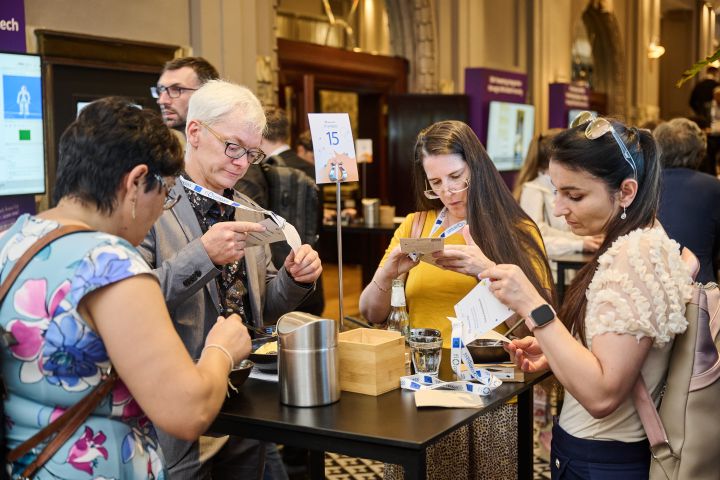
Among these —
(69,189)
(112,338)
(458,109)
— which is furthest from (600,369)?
(458,109)

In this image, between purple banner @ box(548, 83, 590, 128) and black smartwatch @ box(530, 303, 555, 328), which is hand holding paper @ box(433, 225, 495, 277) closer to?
black smartwatch @ box(530, 303, 555, 328)

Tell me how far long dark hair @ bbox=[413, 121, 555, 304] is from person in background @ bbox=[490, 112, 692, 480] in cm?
54

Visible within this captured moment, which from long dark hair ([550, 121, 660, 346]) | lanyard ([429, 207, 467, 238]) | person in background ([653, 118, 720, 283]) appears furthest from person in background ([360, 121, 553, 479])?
person in background ([653, 118, 720, 283])

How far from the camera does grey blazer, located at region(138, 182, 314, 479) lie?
2.07 meters

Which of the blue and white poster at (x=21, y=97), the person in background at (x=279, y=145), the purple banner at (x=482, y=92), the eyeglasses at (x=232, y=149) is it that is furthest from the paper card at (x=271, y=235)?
the purple banner at (x=482, y=92)

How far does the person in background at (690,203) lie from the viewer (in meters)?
4.25

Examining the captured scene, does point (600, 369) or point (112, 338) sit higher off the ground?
point (112, 338)

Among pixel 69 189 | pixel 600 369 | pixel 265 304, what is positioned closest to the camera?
pixel 69 189

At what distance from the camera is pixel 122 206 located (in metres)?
1.52

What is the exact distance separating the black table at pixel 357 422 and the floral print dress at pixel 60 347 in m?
0.38

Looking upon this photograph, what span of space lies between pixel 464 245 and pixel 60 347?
1.34 metres

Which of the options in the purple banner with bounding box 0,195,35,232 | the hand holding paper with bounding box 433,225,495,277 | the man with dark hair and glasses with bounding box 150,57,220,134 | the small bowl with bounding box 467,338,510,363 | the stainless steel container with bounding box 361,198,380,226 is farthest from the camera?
the stainless steel container with bounding box 361,198,380,226

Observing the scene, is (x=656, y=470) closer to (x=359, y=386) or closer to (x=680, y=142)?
(x=359, y=386)

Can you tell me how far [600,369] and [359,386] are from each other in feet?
1.89
